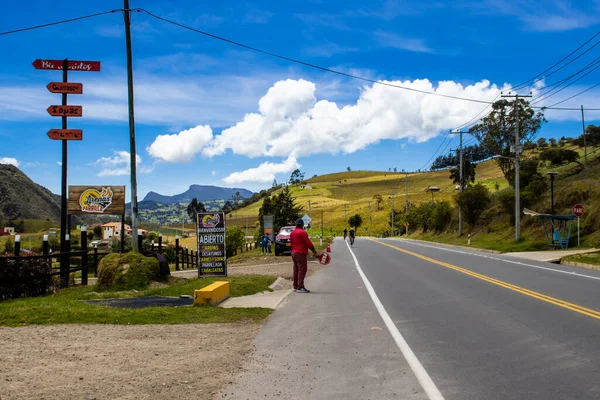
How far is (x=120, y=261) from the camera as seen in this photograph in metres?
15.9

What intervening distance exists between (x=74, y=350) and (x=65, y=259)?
11.1 meters

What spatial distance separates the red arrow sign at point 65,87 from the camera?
1930 centimetres

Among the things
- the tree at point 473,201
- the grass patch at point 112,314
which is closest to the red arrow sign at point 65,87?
the grass patch at point 112,314

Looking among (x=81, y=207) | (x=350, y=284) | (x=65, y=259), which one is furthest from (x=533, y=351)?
(x=81, y=207)

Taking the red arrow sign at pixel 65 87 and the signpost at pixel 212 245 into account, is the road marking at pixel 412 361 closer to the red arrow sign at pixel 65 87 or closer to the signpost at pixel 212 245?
the signpost at pixel 212 245

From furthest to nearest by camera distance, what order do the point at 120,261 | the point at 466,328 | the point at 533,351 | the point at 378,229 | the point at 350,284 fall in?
the point at 378,229, the point at 350,284, the point at 120,261, the point at 466,328, the point at 533,351

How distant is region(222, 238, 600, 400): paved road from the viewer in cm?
590

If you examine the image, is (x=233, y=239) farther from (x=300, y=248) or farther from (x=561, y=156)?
(x=300, y=248)

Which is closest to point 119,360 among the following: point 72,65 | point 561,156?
point 72,65

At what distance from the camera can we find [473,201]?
185ft

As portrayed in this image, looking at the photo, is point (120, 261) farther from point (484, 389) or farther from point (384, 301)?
point (484, 389)

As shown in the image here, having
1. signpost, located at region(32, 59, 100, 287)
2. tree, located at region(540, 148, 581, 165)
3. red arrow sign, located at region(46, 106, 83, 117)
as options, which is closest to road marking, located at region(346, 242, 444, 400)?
signpost, located at region(32, 59, 100, 287)

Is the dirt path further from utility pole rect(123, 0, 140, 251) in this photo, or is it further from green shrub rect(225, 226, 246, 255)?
green shrub rect(225, 226, 246, 255)

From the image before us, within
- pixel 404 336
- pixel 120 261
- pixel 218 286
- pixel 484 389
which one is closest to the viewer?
pixel 484 389
